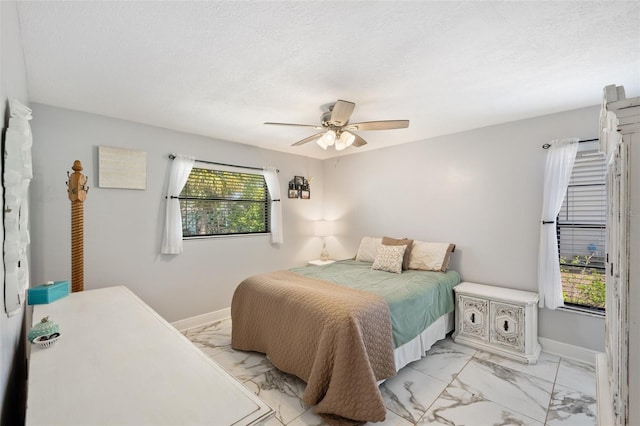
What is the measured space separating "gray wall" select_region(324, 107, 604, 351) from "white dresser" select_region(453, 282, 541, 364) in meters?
0.29

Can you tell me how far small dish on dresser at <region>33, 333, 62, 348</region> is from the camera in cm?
123

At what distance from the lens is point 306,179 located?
480cm

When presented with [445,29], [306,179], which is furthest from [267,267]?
[445,29]

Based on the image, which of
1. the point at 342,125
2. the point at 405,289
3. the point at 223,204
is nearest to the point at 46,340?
the point at 342,125

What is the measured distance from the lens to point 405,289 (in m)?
2.66

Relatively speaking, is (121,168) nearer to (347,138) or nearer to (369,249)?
(347,138)

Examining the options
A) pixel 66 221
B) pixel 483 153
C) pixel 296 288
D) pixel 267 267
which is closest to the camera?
pixel 296 288

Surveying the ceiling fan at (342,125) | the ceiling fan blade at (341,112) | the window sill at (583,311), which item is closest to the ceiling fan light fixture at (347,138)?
the ceiling fan at (342,125)

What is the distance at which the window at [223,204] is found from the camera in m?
3.58

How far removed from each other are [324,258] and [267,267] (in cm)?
106

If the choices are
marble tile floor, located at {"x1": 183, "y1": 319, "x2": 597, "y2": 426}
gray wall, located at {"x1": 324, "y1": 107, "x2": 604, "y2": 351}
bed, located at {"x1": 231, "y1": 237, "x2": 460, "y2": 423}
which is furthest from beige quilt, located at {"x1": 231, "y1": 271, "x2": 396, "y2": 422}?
gray wall, located at {"x1": 324, "y1": 107, "x2": 604, "y2": 351}

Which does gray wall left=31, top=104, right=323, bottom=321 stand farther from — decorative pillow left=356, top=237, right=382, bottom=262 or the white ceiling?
decorative pillow left=356, top=237, right=382, bottom=262

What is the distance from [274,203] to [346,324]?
8.60ft

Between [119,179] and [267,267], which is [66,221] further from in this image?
[267,267]
